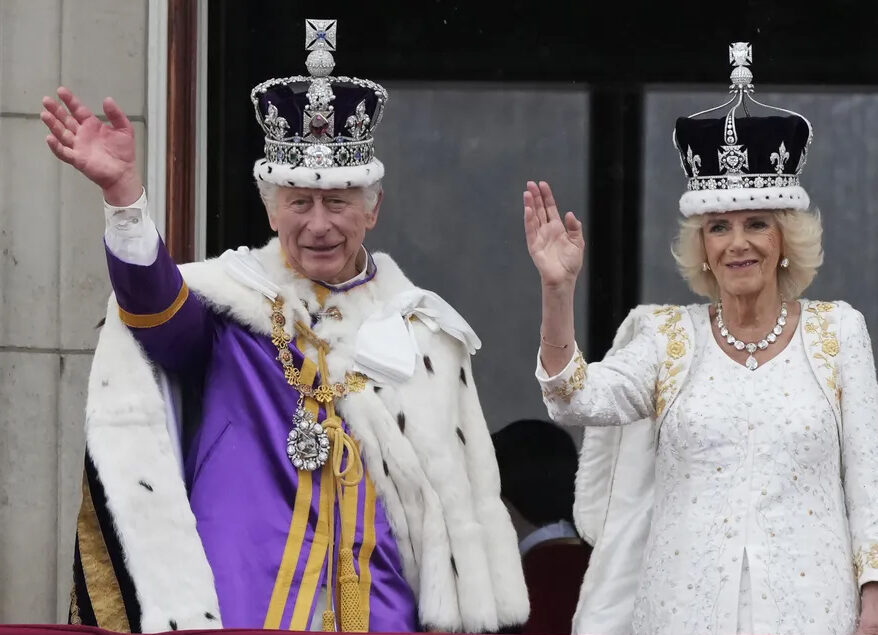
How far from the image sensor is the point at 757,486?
3.89 meters

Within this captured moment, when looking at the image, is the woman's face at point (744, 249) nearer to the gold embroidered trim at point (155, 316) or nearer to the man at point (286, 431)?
the man at point (286, 431)

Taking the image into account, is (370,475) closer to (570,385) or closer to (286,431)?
(286,431)

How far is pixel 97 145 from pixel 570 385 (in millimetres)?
1083

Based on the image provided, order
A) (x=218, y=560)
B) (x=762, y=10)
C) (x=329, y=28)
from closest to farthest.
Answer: (x=218, y=560), (x=329, y=28), (x=762, y=10)

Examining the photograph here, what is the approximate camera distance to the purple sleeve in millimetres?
3795

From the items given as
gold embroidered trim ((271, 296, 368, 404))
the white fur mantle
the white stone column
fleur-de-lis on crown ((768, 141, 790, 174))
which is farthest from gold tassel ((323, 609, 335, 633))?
the white stone column

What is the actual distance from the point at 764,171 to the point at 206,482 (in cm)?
138

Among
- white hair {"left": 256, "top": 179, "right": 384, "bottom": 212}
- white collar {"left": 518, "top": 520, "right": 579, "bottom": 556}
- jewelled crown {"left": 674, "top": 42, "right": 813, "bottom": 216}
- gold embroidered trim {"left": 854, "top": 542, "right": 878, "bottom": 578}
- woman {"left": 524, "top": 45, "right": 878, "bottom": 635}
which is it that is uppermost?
jewelled crown {"left": 674, "top": 42, "right": 813, "bottom": 216}

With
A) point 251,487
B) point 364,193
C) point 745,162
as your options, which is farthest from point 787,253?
point 251,487

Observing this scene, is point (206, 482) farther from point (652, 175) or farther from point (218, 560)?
point (652, 175)

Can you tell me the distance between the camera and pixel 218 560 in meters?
3.85

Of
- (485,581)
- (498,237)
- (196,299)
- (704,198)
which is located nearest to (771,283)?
(704,198)

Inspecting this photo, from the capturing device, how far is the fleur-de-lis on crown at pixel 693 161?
13.6 ft

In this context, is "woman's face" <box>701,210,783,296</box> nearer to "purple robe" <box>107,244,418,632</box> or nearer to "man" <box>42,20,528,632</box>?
"man" <box>42,20,528,632</box>
